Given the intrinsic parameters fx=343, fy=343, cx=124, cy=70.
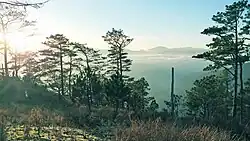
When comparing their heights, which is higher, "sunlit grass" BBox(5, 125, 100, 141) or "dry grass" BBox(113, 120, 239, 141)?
"dry grass" BBox(113, 120, 239, 141)

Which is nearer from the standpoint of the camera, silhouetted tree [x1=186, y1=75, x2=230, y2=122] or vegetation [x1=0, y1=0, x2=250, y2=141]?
vegetation [x1=0, y1=0, x2=250, y2=141]

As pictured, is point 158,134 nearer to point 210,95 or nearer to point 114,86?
point 114,86

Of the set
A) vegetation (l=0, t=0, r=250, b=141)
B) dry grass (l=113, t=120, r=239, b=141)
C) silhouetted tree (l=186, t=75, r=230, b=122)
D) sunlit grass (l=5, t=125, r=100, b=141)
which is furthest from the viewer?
silhouetted tree (l=186, t=75, r=230, b=122)

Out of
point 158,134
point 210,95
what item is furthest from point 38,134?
point 210,95

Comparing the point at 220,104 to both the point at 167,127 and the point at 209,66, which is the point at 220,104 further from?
the point at 167,127

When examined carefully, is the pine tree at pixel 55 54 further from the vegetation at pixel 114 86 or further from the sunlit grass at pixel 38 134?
the sunlit grass at pixel 38 134

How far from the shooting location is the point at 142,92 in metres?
46.8

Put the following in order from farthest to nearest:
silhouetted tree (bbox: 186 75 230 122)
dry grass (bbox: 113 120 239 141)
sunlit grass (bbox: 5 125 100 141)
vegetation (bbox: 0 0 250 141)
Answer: silhouetted tree (bbox: 186 75 230 122) → vegetation (bbox: 0 0 250 141) → sunlit grass (bbox: 5 125 100 141) → dry grass (bbox: 113 120 239 141)

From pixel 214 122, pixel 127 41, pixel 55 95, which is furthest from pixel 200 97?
pixel 214 122

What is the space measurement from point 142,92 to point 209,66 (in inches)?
753

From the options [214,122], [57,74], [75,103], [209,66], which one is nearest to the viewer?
[214,122]

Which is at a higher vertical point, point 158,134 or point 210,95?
point 158,134

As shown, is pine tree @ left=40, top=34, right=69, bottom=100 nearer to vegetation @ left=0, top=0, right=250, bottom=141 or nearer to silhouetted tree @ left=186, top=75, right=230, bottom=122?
vegetation @ left=0, top=0, right=250, bottom=141

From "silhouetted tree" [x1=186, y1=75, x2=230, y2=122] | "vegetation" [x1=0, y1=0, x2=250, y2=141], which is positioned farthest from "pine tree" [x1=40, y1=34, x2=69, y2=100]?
"silhouetted tree" [x1=186, y1=75, x2=230, y2=122]
